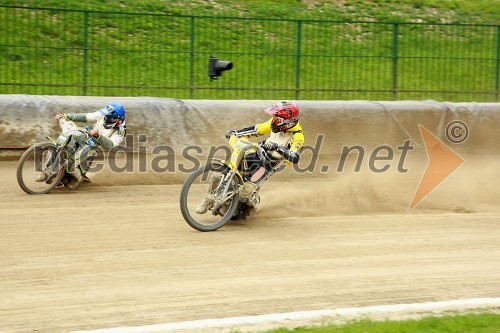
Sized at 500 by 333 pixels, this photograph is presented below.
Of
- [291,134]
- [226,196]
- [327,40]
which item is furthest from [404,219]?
[327,40]

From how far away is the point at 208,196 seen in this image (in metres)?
10.7

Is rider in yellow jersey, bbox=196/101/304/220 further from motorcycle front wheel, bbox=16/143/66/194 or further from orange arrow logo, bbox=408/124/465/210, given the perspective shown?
orange arrow logo, bbox=408/124/465/210

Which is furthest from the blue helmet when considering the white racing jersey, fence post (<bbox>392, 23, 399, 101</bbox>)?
fence post (<bbox>392, 23, 399, 101</bbox>)

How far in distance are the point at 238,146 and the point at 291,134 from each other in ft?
3.53

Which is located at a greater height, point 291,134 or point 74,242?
point 291,134

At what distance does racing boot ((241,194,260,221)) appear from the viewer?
36.7ft

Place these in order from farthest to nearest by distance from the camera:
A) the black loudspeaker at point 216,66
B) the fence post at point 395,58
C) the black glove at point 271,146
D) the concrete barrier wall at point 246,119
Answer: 1. the fence post at point 395,58
2. the black loudspeaker at point 216,66
3. the concrete barrier wall at point 246,119
4. the black glove at point 271,146

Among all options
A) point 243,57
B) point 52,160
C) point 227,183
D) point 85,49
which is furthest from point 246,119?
point 227,183

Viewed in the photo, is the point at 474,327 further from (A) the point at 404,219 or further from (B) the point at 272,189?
(B) the point at 272,189

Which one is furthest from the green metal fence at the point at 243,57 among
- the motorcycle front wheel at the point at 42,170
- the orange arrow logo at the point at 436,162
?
the motorcycle front wheel at the point at 42,170

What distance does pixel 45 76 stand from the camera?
1587cm

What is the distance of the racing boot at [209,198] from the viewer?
10.7m

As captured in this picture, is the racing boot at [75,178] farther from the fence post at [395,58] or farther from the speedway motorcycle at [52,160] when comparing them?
the fence post at [395,58]

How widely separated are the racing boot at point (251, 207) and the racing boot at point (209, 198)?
0.60m
